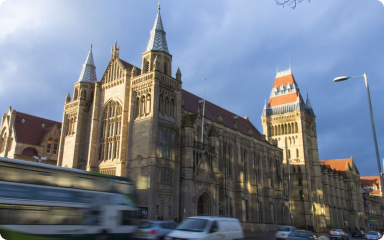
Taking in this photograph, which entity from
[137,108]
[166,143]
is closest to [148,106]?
[137,108]

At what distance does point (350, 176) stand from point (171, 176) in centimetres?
7784

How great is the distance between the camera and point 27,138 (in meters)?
53.4

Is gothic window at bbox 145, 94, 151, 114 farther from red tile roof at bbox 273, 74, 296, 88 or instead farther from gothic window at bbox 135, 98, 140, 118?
red tile roof at bbox 273, 74, 296, 88

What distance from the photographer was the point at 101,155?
40.3 m

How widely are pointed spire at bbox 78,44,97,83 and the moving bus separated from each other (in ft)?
109

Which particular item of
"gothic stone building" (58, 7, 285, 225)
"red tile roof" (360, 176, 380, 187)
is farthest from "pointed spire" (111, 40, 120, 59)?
"red tile roof" (360, 176, 380, 187)

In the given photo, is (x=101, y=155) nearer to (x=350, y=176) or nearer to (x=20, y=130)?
(x=20, y=130)

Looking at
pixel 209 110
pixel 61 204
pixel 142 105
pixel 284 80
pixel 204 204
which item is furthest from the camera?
pixel 284 80

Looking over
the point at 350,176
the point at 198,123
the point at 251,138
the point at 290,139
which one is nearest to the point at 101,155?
the point at 198,123

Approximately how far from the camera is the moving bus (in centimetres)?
1243

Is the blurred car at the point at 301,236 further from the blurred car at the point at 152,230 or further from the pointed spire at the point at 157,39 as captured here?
the pointed spire at the point at 157,39

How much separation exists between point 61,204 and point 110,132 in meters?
27.3

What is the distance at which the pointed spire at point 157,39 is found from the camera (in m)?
40.2

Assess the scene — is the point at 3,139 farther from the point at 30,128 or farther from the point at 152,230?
the point at 152,230
